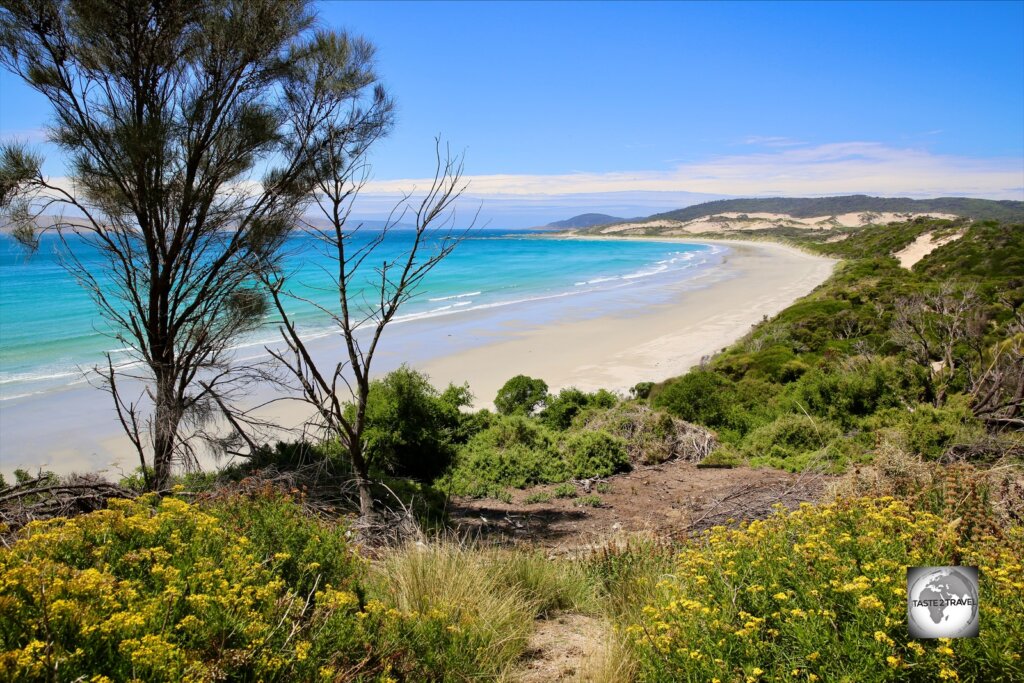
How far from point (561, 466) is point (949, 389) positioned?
6.46 meters

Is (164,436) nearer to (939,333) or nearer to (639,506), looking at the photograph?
(639,506)

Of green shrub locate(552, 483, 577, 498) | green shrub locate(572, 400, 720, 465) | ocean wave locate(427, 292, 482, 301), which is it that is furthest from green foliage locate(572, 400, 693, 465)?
ocean wave locate(427, 292, 482, 301)

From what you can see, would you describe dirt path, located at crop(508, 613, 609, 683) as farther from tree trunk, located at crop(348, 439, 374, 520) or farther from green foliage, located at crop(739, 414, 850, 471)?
green foliage, located at crop(739, 414, 850, 471)

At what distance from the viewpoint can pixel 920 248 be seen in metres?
39.7

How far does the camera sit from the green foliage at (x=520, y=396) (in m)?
12.4

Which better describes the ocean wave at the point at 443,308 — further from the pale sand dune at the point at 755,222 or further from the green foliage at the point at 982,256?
the pale sand dune at the point at 755,222

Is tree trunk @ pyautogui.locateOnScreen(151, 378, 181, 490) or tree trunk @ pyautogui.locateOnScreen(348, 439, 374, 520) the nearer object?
tree trunk @ pyautogui.locateOnScreen(348, 439, 374, 520)

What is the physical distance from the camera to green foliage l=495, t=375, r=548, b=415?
12.4 metres

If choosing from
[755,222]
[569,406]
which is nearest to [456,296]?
[569,406]

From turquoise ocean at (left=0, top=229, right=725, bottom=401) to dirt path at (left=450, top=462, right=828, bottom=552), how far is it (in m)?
3.11

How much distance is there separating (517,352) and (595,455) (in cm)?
1167

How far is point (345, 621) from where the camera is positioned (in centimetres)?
273

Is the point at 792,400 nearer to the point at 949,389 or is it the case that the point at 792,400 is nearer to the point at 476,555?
the point at 949,389

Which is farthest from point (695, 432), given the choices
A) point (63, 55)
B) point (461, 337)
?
point (461, 337)
